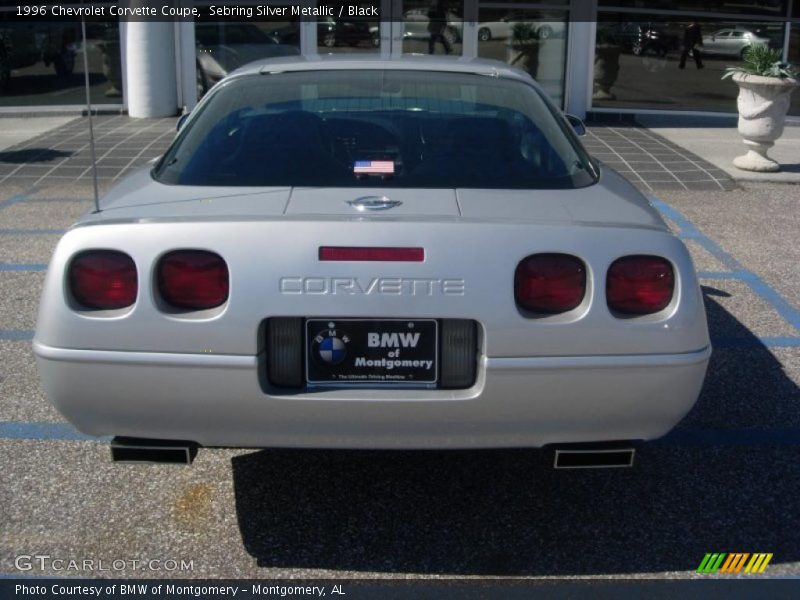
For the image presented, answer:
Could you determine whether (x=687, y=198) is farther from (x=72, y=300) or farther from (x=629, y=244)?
(x=72, y=300)

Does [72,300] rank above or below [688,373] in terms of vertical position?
Result: above

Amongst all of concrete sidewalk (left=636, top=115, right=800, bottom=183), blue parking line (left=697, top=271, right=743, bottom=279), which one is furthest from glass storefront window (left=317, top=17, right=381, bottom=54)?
blue parking line (left=697, top=271, right=743, bottom=279)

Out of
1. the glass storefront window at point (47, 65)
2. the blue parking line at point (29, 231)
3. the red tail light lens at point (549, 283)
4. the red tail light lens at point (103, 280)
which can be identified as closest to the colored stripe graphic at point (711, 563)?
the red tail light lens at point (549, 283)

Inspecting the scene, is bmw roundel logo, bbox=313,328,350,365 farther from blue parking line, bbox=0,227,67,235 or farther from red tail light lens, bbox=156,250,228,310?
blue parking line, bbox=0,227,67,235

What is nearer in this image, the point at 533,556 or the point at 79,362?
the point at 79,362

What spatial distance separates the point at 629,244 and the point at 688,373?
1.43ft

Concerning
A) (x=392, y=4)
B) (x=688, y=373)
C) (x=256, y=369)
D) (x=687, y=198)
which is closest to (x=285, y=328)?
(x=256, y=369)

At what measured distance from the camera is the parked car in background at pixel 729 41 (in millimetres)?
13711

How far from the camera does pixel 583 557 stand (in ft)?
11.0

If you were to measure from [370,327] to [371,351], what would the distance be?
8 centimetres

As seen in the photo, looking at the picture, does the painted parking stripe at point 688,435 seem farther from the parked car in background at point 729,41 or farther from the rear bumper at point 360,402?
the parked car in background at point 729,41

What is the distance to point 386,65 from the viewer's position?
14.0 feet

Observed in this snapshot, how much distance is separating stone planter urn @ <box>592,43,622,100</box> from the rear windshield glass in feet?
31.9
